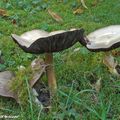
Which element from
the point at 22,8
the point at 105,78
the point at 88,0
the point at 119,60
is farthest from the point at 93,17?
the point at 105,78

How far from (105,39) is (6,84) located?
822 mm

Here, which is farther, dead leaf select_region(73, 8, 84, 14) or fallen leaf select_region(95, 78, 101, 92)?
dead leaf select_region(73, 8, 84, 14)

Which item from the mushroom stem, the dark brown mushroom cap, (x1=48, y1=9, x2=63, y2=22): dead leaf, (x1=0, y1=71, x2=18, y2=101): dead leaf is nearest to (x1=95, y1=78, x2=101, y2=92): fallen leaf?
the mushroom stem

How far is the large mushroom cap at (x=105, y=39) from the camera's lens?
139 inches

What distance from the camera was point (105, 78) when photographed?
3.92 m

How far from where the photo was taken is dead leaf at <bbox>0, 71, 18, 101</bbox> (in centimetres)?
363

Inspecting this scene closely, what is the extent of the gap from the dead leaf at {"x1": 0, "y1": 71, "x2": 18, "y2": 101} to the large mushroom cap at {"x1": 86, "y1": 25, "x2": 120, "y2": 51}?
2.14 ft

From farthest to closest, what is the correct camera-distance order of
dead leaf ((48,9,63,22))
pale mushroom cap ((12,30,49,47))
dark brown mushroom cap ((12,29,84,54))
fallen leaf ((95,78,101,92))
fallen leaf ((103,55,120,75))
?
1. dead leaf ((48,9,63,22))
2. fallen leaf ((103,55,120,75))
3. fallen leaf ((95,78,101,92))
4. pale mushroom cap ((12,30,49,47))
5. dark brown mushroom cap ((12,29,84,54))

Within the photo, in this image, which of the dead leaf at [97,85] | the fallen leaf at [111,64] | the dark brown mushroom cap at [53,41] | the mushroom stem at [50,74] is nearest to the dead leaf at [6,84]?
the mushroom stem at [50,74]

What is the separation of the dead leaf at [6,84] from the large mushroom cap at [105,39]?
0.65 m

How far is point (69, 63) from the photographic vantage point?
4141 millimetres

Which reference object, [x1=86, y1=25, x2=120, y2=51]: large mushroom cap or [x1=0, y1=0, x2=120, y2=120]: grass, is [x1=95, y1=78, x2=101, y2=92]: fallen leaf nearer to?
[x1=0, y1=0, x2=120, y2=120]: grass

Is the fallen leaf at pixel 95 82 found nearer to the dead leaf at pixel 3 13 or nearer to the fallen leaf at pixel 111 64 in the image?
the fallen leaf at pixel 111 64

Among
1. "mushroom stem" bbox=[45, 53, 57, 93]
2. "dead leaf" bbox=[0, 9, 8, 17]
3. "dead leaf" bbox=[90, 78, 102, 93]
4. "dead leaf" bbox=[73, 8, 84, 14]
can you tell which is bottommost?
"dead leaf" bbox=[90, 78, 102, 93]
